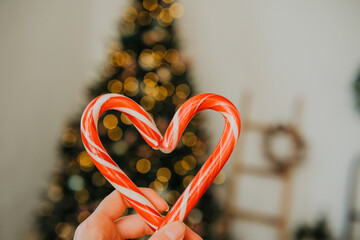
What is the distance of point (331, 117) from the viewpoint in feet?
7.68

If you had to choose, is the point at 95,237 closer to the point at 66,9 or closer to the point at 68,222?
the point at 68,222

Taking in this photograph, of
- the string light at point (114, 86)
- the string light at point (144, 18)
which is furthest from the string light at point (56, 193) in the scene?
the string light at point (144, 18)

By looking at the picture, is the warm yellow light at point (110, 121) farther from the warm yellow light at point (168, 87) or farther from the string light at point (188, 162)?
the string light at point (188, 162)

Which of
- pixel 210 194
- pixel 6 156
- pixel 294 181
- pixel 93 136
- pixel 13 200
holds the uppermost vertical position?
pixel 93 136

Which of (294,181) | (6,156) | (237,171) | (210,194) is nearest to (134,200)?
(210,194)

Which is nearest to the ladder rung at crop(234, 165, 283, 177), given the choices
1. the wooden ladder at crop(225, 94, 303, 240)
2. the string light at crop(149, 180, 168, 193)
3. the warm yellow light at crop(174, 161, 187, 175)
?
the wooden ladder at crop(225, 94, 303, 240)

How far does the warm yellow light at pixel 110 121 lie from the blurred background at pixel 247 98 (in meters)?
0.45

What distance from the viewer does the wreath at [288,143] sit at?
7.46 feet

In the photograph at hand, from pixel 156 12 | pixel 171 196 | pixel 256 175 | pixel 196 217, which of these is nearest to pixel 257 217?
pixel 256 175

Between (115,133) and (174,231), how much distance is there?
1.16 m

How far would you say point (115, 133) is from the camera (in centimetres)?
168

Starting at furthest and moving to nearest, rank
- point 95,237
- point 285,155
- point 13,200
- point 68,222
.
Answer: point 285,155 → point 13,200 → point 68,222 → point 95,237

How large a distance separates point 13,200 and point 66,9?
1.55m

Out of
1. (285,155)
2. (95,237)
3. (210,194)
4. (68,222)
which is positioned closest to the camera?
(95,237)
